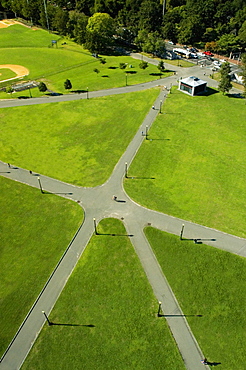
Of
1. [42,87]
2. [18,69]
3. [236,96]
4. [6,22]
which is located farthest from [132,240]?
[6,22]

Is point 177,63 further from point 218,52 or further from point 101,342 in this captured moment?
point 101,342

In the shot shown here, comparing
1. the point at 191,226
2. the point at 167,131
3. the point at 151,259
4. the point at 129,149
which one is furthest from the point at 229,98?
the point at 151,259

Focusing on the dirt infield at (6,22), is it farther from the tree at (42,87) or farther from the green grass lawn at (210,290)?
the green grass lawn at (210,290)

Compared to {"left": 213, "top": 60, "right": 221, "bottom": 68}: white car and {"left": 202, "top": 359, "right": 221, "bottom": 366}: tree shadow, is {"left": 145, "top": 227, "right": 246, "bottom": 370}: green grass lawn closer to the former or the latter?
{"left": 202, "top": 359, "right": 221, "bottom": 366}: tree shadow

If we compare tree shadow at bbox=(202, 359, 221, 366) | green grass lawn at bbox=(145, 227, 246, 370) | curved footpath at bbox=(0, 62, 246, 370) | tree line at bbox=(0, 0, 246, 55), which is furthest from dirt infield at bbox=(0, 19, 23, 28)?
tree shadow at bbox=(202, 359, 221, 366)

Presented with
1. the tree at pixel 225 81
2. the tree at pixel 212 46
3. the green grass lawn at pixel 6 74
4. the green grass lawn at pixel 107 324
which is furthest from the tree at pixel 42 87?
the tree at pixel 212 46

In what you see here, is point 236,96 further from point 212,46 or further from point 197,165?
point 212,46
